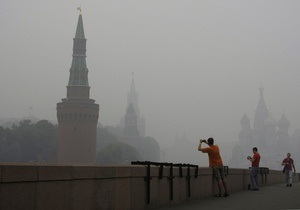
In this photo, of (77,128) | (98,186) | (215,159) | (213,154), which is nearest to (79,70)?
(77,128)

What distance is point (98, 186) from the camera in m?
8.34

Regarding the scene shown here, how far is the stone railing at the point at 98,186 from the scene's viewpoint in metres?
6.25

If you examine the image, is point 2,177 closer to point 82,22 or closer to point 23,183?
point 23,183

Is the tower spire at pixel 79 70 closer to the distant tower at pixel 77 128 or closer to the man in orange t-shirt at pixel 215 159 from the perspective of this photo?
the distant tower at pixel 77 128

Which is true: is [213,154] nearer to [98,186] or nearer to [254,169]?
[254,169]

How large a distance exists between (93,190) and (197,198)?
622cm

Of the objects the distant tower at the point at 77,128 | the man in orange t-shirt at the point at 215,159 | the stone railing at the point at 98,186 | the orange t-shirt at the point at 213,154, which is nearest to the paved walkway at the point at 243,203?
the stone railing at the point at 98,186

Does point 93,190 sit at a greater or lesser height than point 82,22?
lesser

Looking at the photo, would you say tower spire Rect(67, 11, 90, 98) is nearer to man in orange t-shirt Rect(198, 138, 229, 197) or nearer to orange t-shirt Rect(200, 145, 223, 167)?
man in orange t-shirt Rect(198, 138, 229, 197)

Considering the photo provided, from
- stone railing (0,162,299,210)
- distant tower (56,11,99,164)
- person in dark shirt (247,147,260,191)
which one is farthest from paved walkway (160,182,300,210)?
distant tower (56,11,99,164)

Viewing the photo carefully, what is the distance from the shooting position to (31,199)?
21.4ft

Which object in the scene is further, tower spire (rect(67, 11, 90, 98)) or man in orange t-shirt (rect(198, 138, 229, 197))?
tower spire (rect(67, 11, 90, 98))

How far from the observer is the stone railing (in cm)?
625

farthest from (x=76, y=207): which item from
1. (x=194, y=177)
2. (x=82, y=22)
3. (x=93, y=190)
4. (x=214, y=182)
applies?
(x=82, y=22)
